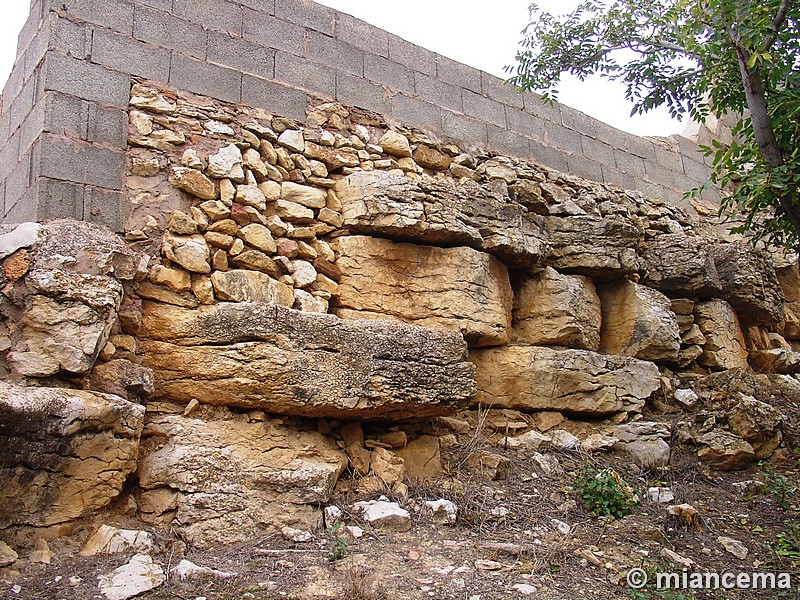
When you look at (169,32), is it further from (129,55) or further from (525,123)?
(525,123)

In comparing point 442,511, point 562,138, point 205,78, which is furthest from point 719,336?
point 205,78

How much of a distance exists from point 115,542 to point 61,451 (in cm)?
48

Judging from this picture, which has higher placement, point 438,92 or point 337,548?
point 438,92

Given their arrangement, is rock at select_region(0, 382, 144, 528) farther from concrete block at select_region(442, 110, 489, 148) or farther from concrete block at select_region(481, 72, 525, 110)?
concrete block at select_region(481, 72, 525, 110)

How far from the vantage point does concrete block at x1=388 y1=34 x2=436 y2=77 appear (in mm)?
5594

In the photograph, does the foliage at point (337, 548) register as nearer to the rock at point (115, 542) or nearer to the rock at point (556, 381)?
the rock at point (115, 542)

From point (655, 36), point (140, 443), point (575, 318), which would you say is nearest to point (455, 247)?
point (575, 318)

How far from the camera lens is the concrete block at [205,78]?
4.54 meters

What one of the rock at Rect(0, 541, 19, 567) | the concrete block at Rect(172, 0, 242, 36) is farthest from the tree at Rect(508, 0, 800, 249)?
the rock at Rect(0, 541, 19, 567)

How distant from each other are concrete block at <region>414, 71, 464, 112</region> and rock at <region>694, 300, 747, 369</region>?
2816 millimetres

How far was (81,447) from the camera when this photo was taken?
347 centimetres

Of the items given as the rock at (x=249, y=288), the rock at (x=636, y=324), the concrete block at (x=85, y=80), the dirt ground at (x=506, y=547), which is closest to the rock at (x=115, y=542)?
the dirt ground at (x=506, y=547)

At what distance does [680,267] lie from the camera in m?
6.39

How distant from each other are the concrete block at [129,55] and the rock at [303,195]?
0.96 meters
